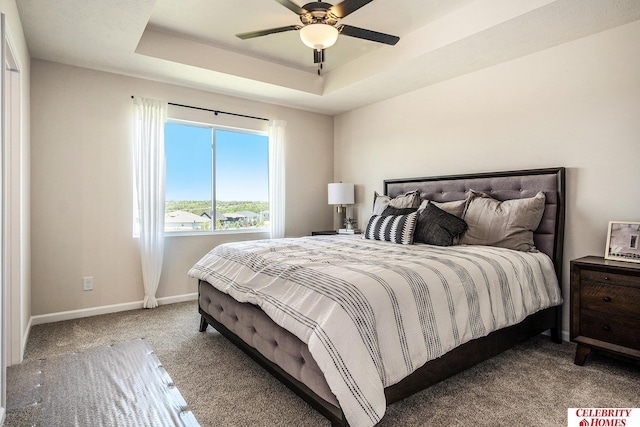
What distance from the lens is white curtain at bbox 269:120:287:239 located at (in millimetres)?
4758

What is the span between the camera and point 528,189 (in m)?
3.10

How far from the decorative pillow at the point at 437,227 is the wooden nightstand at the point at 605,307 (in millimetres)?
875

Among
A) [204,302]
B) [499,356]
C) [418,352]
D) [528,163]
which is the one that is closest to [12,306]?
[204,302]

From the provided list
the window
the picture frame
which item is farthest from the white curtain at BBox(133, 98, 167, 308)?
the picture frame

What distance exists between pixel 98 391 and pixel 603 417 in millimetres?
2822

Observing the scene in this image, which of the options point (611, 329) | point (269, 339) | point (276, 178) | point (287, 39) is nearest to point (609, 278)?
point (611, 329)

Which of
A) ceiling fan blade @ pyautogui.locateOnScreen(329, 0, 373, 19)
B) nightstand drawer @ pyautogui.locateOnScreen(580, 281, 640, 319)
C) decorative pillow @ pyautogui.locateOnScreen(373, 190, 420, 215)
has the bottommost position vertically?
nightstand drawer @ pyautogui.locateOnScreen(580, 281, 640, 319)

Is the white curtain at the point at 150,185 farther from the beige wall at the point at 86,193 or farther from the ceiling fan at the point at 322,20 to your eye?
the ceiling fan at the point at 322,20

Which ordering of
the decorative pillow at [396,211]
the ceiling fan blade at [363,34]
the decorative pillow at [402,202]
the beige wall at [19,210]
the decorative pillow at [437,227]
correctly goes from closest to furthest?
the beige wall at [19,210]
the ceiling fan blade at [363,34]
the decorative pillow at [437,227]
the decorative pillow at [396,211]
the decorative pillow at [402,202]

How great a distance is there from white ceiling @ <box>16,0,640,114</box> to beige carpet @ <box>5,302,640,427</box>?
2.43m

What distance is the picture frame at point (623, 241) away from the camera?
245cm

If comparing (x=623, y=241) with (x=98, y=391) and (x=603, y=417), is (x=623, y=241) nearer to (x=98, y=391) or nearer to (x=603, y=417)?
(x=603, y=417)

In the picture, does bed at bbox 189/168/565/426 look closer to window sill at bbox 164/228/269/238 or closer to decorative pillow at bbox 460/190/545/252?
decorative pillow at bbox 460/190/545/252

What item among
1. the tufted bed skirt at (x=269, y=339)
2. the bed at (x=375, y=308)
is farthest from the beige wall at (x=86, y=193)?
the tufted bed skirt at (x=269, y=339)
